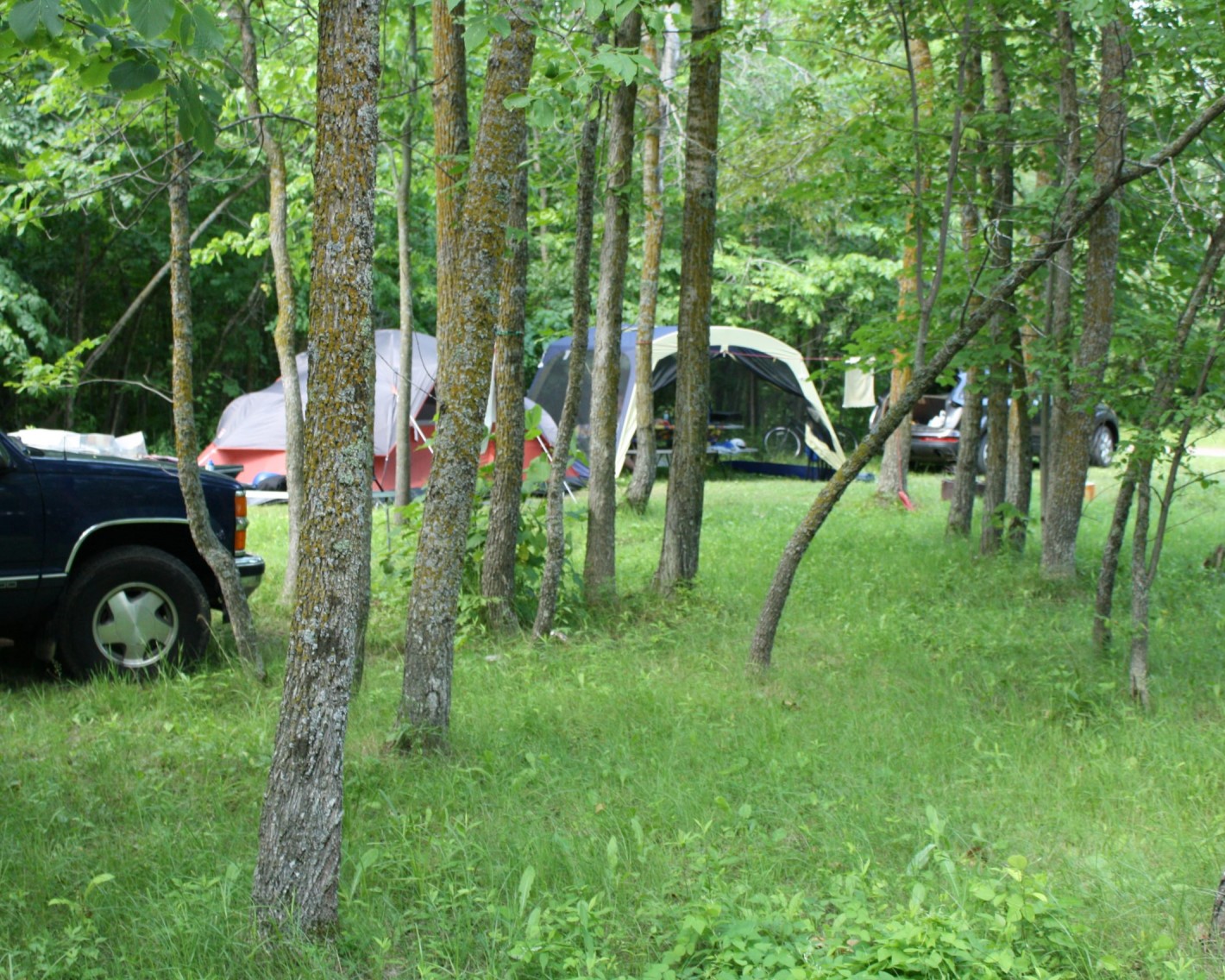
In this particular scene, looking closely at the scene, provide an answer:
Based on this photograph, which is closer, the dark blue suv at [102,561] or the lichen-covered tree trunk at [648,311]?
the dark blue suv at [102,561]

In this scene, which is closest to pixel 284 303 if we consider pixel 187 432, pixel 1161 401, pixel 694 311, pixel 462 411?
pixel 187 432

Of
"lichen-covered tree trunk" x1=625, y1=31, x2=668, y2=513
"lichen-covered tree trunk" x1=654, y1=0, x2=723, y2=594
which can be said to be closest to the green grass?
"lichen-covered tree trunk" x1=654, y1=0, x2=723, y2=594

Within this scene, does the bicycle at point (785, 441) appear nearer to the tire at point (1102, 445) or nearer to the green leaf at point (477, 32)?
the tire at point (1102, 445)

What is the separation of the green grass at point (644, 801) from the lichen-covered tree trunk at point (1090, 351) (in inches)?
40.7

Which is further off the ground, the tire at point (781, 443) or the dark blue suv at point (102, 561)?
the tire at point (781, 443)

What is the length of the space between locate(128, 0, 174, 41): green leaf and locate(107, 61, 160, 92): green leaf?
0.51 metres

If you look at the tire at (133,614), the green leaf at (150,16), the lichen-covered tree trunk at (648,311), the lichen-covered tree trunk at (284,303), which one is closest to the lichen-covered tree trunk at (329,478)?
the green leaf at (150,16)

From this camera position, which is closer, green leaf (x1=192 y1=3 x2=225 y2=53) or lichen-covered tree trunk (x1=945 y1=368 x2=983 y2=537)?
green leaf (x1=192 y1=3 x2=225 y2=53)

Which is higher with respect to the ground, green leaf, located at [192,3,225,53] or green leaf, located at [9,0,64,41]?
green leaf, located at [192,3,225,53]

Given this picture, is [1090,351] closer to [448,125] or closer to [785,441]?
[448,125]

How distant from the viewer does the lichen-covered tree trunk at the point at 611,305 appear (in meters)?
7.16

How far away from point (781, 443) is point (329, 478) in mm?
16183

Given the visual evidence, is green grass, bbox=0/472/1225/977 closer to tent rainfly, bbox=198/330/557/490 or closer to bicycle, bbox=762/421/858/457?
tent rainfly, bbox=198/330/557/490

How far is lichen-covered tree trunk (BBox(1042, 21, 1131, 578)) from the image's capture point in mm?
6414
